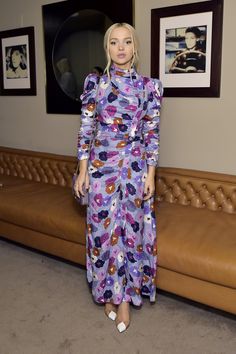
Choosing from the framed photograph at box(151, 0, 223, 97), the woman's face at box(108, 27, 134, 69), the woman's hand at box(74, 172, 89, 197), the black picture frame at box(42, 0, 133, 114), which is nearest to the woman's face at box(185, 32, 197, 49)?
the framed photograph at box(151, 0, 223, 97)

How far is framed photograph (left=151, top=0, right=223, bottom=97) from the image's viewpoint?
3.20 meters

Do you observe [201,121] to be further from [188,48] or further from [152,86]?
[152,86]

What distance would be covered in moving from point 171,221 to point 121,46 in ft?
4.20

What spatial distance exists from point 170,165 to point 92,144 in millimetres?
1164

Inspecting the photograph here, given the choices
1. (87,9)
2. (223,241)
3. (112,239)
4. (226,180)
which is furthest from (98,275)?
(87,9)

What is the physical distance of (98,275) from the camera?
275cm

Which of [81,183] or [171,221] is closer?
[81,183]

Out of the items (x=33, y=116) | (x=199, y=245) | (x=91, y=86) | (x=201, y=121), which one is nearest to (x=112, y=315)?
(x=199, y=245)

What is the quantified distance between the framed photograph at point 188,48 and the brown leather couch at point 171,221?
0.72 meters

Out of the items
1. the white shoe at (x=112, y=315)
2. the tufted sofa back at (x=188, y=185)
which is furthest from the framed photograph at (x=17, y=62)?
the white shoe at (x=112, y=315)

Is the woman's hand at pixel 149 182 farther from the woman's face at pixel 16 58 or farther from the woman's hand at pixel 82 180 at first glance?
the woman's face at pixel 16 58

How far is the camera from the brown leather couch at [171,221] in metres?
2.58

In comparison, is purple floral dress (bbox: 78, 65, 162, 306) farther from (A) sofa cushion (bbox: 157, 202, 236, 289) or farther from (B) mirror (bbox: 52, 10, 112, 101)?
(B) mirror (bbox: 52, 10, 112, 101)

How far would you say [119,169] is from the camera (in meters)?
2.62
